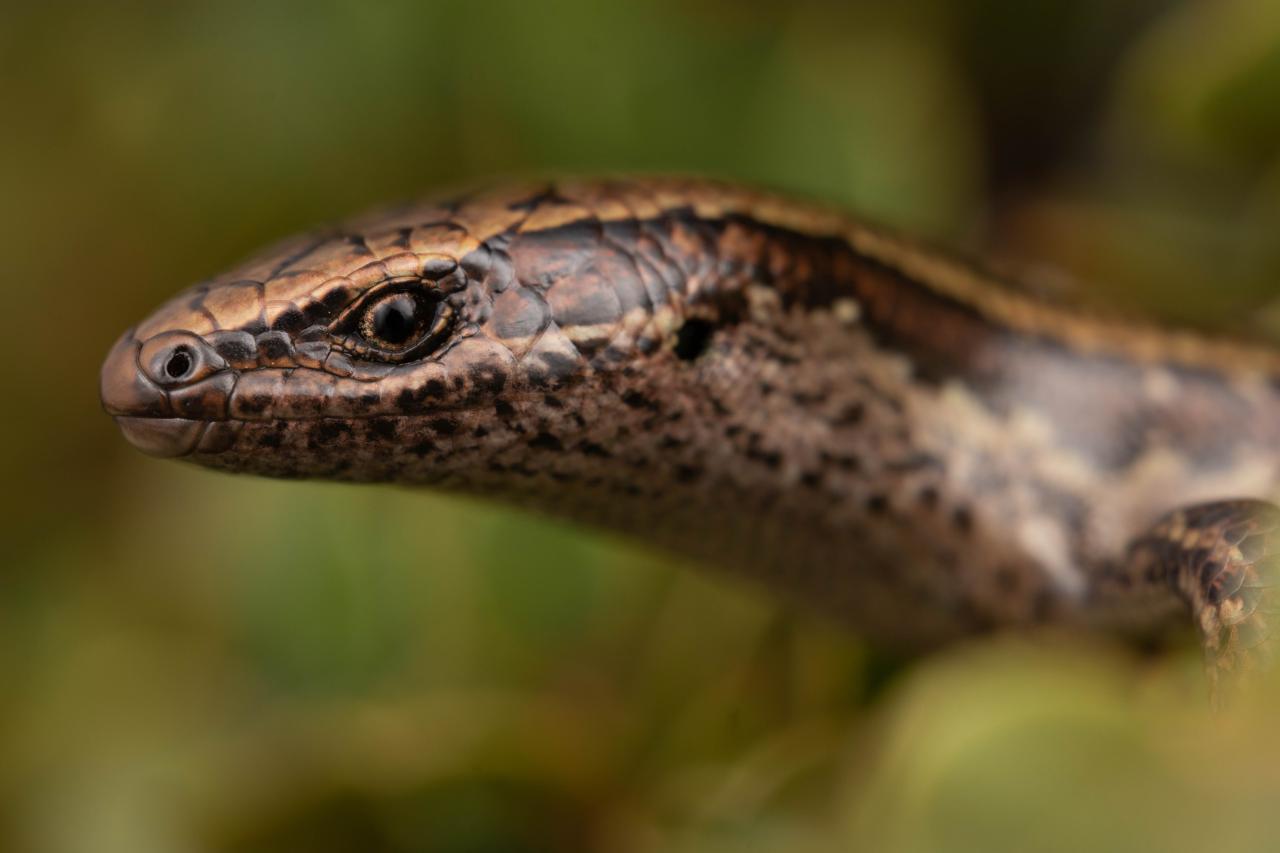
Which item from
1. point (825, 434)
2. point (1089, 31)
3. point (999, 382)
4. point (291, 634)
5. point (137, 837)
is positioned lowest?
point (137, 837)

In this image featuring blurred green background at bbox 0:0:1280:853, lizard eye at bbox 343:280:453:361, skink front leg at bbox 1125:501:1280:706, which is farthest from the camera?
blurred green background at bbox 0:0:1280:853

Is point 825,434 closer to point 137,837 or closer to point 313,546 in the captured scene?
point 313,546

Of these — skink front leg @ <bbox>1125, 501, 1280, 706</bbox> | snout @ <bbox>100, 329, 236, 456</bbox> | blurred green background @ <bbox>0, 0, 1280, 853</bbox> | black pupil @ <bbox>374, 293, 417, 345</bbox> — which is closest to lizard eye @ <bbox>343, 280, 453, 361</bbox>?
black pupil @ <bbox>374, 293, 417, 345</bbox>

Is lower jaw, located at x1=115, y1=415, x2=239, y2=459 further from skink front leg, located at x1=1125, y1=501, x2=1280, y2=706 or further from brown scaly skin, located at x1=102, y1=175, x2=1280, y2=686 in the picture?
skink front leg, located at x1=1125, y1=501, x2=1280, y2=706

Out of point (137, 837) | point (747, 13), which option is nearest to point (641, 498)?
point (137, 837)

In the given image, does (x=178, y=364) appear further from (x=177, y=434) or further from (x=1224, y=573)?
(x=1224, y=573)

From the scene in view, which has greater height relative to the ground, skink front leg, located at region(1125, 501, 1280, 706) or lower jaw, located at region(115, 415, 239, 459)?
skink front leg, located at region(1125, 501, 1280, 706)
